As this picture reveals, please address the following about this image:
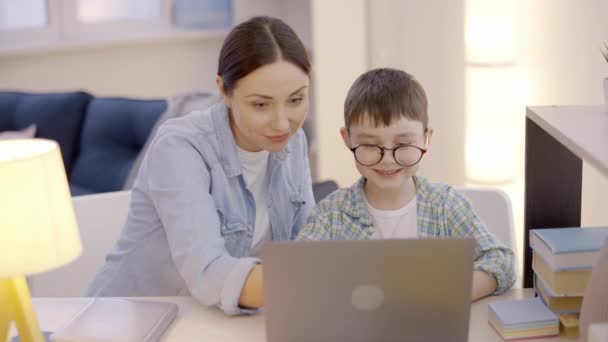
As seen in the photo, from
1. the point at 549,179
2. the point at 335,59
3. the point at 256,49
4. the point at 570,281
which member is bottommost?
the point at 570,281

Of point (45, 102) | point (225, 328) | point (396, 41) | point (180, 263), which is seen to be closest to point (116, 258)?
point (180, 263)

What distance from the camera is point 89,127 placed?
346cm

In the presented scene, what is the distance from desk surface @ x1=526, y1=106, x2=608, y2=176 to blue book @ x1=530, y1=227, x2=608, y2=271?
159 millimetres

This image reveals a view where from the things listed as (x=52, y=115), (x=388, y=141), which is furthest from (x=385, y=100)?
(x=52, y=115)

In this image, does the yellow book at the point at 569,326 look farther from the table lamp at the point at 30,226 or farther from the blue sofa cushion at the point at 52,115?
the blue sofa cushion at the point at 52,115

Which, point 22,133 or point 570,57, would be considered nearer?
point 570,57

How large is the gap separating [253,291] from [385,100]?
0.42 meters

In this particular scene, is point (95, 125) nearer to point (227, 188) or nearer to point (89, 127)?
point (89, 127)

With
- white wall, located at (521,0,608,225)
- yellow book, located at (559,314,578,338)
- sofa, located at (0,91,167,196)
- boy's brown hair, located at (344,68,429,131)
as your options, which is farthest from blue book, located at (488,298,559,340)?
sofa, located at (0,91,167,196)

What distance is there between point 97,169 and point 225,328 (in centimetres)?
211

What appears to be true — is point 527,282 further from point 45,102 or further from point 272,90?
point 45,102

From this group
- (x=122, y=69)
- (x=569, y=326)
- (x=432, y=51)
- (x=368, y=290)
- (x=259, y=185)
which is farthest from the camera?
(x=122, y=69)

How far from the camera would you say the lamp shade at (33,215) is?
1165mm

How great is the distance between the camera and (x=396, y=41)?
2.94 meters
